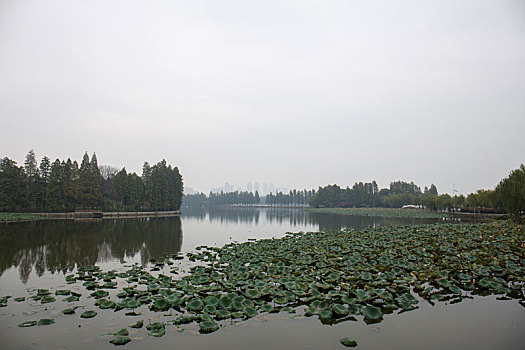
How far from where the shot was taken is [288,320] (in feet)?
18.7

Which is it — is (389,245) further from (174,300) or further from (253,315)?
(174,300)

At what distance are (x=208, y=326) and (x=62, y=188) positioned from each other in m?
41.6

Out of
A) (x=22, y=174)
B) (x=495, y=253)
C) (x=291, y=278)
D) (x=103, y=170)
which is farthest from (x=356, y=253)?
(x=103, y=170)

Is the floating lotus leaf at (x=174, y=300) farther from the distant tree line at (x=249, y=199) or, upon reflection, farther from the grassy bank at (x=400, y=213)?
the distant tree line at (x=249, y=199)

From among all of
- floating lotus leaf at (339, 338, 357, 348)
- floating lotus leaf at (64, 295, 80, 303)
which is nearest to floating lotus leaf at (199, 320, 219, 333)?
floating lotus leaf at (339, 338, 357, 348)

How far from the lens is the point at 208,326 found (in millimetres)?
5234

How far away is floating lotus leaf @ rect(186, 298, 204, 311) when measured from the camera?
19.4ft

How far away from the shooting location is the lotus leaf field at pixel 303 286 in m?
5.81

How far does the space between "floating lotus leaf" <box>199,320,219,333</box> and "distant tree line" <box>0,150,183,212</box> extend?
39934 mm

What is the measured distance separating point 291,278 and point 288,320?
6.85ft

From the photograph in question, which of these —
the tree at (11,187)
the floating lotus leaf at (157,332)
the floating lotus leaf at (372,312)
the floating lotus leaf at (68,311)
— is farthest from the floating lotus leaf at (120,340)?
the tree at (11,187)

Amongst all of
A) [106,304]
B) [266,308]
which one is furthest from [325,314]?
[106,304]

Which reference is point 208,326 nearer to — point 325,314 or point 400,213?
point 325,314

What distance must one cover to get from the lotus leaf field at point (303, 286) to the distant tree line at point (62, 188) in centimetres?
3484
